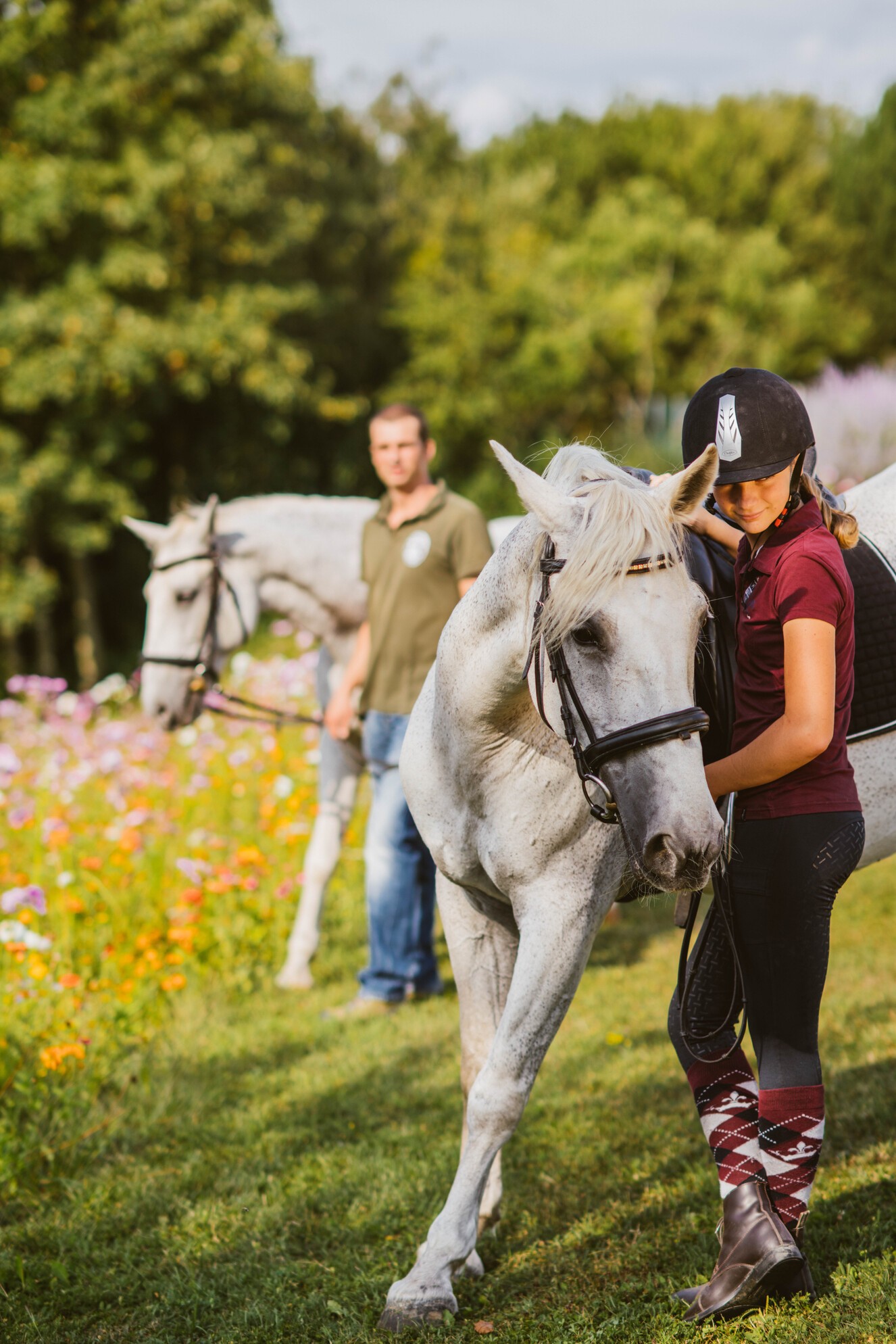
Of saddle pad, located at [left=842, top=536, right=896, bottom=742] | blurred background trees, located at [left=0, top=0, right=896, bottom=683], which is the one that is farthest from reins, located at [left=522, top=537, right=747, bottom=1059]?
blurred background trees, located at [left=0, top=0, right=896, bottom=683]

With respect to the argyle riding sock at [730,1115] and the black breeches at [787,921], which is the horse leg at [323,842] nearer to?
the argyle riding sock at [730,1115]

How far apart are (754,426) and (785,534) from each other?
0.25 m

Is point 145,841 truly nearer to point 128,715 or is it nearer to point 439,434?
point 128,715

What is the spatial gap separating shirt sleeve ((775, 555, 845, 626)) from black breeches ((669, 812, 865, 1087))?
0.44 meters

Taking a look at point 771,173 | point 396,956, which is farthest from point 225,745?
point 771,173

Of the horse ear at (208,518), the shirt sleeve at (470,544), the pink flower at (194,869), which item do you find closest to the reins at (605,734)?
the shirt sleeve at (470,544)

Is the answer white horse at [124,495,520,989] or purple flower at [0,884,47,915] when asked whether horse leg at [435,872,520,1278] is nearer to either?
purple flower at [0,884,47,915]

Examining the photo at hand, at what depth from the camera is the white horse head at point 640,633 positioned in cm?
201

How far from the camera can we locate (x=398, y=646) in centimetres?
453

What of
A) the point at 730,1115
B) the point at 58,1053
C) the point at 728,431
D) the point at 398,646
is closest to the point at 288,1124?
the point at 58,1053

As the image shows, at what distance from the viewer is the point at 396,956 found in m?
5.02

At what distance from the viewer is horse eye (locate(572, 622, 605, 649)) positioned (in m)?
2.13

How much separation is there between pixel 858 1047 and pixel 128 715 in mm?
5925

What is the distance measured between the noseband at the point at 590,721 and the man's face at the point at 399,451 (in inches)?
94.9
